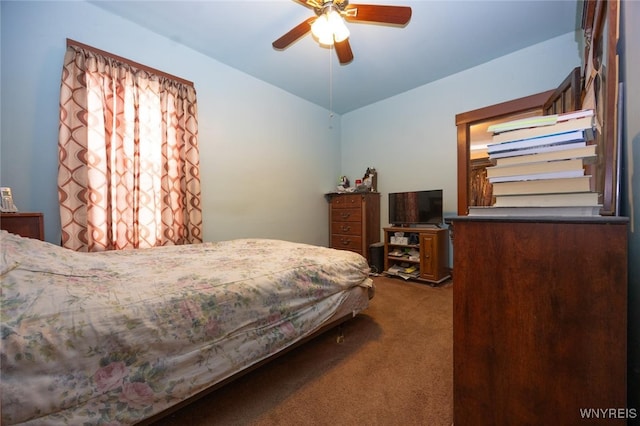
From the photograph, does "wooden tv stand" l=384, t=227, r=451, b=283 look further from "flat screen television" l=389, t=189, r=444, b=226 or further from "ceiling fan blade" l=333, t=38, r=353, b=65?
"ceiling fan blade" l=333, t=38, r=353, b=65

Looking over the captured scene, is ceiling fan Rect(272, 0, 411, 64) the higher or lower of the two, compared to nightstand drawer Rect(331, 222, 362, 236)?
higher

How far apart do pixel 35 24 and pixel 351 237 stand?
3.57 meters

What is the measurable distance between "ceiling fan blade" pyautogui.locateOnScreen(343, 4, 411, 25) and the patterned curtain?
176 cm

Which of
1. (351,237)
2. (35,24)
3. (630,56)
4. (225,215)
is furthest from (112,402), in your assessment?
(351,237)

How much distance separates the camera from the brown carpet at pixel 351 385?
1.05 meters

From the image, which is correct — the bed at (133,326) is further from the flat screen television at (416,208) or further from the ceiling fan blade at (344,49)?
the flat screen television at (416,208)

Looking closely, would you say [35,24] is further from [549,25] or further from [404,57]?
[549,25]

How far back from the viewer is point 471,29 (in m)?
2.28

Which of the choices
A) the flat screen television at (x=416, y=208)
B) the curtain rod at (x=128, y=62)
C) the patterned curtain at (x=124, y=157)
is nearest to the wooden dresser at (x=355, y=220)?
the flat screen television at (x=416, y=208)

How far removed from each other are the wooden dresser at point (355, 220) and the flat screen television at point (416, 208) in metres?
0.34

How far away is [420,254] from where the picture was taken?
2895 millimetres

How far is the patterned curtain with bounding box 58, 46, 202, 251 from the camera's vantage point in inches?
73.9

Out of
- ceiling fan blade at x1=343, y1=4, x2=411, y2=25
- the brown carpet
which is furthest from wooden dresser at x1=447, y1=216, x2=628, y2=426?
ceiling fan blade at x1=343, y1=4, x2=411, y2=25

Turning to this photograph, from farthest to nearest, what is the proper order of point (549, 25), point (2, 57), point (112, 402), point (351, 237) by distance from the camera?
point (351, 237)
point (549, 25)
point (2, 57)
point (112, 402)
